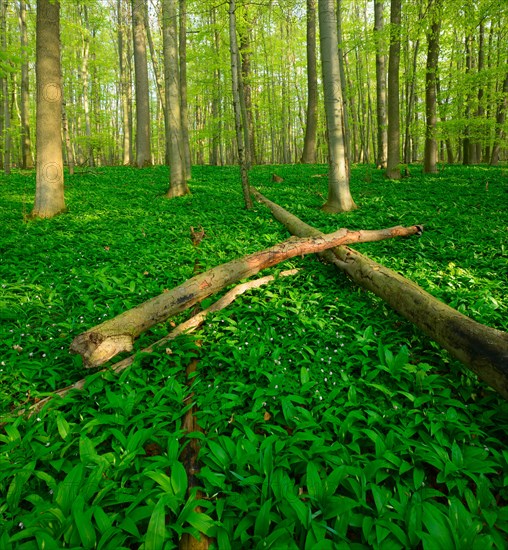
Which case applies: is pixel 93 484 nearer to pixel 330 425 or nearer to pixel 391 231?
pixel 330 425

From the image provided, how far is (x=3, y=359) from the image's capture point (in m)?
2.82

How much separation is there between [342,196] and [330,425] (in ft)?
19.9

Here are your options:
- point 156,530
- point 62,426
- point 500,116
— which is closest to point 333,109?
point 62,426

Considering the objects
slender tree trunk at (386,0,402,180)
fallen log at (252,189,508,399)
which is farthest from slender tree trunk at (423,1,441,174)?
fallen log at (252,189,508,399)

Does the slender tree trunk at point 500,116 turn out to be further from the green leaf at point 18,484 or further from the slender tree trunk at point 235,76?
the green leaf at point 18,484

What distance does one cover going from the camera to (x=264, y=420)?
222 cm

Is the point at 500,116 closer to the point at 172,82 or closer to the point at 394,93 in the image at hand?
the point at 394,93

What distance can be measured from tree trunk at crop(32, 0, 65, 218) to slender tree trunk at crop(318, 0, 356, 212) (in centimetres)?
543

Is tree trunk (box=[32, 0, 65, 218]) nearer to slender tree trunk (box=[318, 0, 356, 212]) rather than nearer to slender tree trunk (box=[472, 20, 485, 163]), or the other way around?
slender tree trunk (box=[318, 0, 356, 212])

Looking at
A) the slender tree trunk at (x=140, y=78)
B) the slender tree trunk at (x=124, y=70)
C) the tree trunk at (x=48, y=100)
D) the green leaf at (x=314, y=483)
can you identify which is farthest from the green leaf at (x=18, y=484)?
the slender tree trunk at (x=124, y=70)

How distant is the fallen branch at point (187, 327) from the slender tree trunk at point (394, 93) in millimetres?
8663

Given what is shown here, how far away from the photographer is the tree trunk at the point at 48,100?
21.4ft

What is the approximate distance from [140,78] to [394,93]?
11435 millimetres

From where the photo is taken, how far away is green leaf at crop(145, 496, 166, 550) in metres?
1.42
